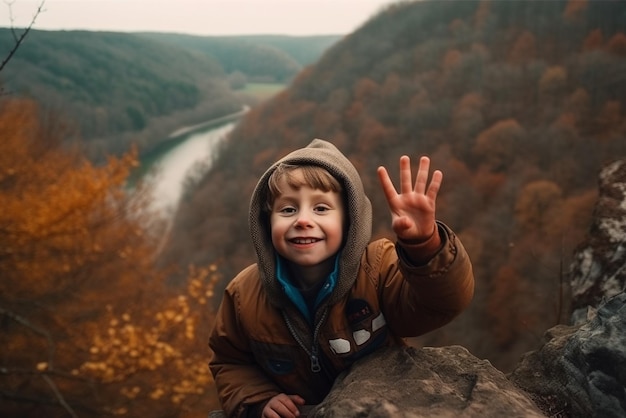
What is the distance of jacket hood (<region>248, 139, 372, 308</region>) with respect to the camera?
2.06 m

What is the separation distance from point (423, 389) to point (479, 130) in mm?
41402

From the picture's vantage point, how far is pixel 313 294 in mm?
2195

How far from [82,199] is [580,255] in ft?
19.0

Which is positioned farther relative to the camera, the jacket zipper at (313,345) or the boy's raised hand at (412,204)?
the jacket zipper at (313,345)

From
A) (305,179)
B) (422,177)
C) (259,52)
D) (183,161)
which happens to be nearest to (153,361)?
(305,179)

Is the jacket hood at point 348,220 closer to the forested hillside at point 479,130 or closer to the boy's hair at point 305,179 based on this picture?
the boy's hair at point 305,179

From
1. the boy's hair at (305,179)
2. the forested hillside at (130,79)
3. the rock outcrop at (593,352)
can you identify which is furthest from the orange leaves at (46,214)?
the rock outcrop at (593,352)

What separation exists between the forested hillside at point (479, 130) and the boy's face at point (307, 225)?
15920 millimetres

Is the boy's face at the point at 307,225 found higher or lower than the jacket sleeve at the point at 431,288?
higher

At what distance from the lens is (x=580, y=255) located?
10.9 feet

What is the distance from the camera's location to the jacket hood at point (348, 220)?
206cm

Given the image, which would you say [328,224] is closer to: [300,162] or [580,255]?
[300,162]

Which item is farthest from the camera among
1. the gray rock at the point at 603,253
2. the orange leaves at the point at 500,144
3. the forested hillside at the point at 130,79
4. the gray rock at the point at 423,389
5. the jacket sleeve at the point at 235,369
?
the orange leaves at the point at 500,144

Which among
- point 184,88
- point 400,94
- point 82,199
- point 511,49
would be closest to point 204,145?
point 184,88
